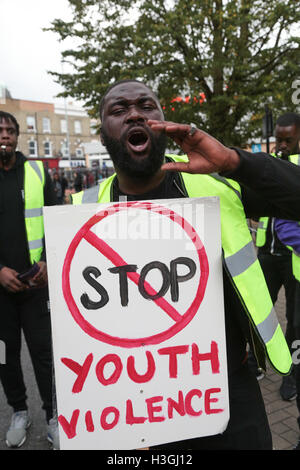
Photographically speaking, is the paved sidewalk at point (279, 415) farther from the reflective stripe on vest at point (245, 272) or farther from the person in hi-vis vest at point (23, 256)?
the reflective stripe on vest at point (245, 272)

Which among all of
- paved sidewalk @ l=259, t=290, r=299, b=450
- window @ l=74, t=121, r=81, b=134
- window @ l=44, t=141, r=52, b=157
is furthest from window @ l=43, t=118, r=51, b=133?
paved sidewalk @ l=259, t=290, r=299, b=450

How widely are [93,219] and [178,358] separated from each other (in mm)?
508

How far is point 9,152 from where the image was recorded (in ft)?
9.11

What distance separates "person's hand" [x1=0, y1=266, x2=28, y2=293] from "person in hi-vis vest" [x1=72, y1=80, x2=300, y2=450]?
1196mm

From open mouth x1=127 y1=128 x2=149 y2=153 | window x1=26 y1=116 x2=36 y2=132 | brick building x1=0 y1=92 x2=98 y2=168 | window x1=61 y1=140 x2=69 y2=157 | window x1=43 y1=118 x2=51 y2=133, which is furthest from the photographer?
window x1=61 y1=140 x2=69 y2=157

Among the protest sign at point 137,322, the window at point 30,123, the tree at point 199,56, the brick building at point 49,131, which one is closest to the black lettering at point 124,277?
the protest sign at point 137,322

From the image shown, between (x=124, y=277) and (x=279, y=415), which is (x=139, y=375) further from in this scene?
(x=279, y=415)

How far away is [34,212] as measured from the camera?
2740 mm

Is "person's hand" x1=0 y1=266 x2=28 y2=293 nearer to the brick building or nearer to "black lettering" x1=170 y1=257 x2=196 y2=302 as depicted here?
"black lettering" x1=170 y1=257 x2=196 y2=302

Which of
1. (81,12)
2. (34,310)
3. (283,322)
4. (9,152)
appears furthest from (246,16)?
(34,310)

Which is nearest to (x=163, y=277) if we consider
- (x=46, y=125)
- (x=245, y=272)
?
(x=245, y=272)

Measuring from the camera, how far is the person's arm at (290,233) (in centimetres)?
258

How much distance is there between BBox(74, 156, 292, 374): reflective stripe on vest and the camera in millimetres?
1301

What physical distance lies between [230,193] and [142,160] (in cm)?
36
